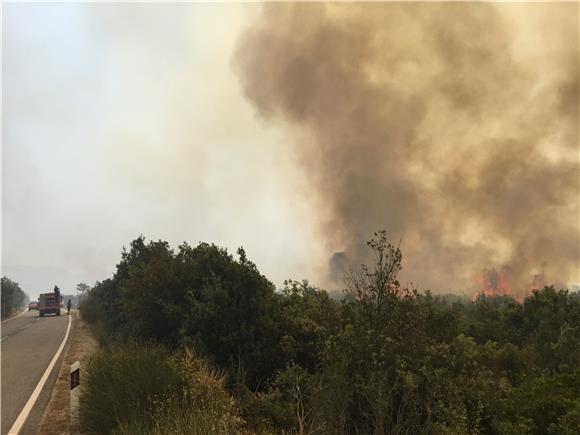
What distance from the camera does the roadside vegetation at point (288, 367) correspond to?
6.62 meters

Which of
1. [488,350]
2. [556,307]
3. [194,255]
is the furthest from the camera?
[556,307]

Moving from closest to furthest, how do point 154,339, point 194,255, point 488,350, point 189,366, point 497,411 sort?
point 189,366 < point 497,411 < point 154,339 < point 194,255 < point 488,350

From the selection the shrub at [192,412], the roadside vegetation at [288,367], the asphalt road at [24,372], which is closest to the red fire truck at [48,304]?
the asphalt road at [24,372]

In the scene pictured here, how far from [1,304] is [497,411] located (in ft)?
187

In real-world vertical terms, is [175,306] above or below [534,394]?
above

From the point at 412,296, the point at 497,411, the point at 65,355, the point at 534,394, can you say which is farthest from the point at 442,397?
the point at 65,355

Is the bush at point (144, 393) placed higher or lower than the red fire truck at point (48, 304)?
lower

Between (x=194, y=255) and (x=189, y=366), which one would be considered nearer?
(x=189, y=366)

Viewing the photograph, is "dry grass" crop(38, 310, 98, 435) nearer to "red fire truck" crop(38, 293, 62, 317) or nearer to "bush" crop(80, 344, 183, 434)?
"bush" crop(80, 344, 183, 434)

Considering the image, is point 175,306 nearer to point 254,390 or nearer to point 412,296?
point 254,390

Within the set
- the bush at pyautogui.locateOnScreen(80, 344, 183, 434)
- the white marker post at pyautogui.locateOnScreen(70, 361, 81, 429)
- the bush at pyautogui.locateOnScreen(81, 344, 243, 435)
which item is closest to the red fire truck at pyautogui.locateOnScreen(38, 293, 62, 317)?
the white marker post at pyautogui.locateOnScreen(70, 361, 81, 429)

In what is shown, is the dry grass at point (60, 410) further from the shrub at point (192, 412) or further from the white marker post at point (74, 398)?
the shrub at point (192, 412)

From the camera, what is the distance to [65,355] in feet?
52.7

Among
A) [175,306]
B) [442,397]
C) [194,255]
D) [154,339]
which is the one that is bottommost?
[442,397]
